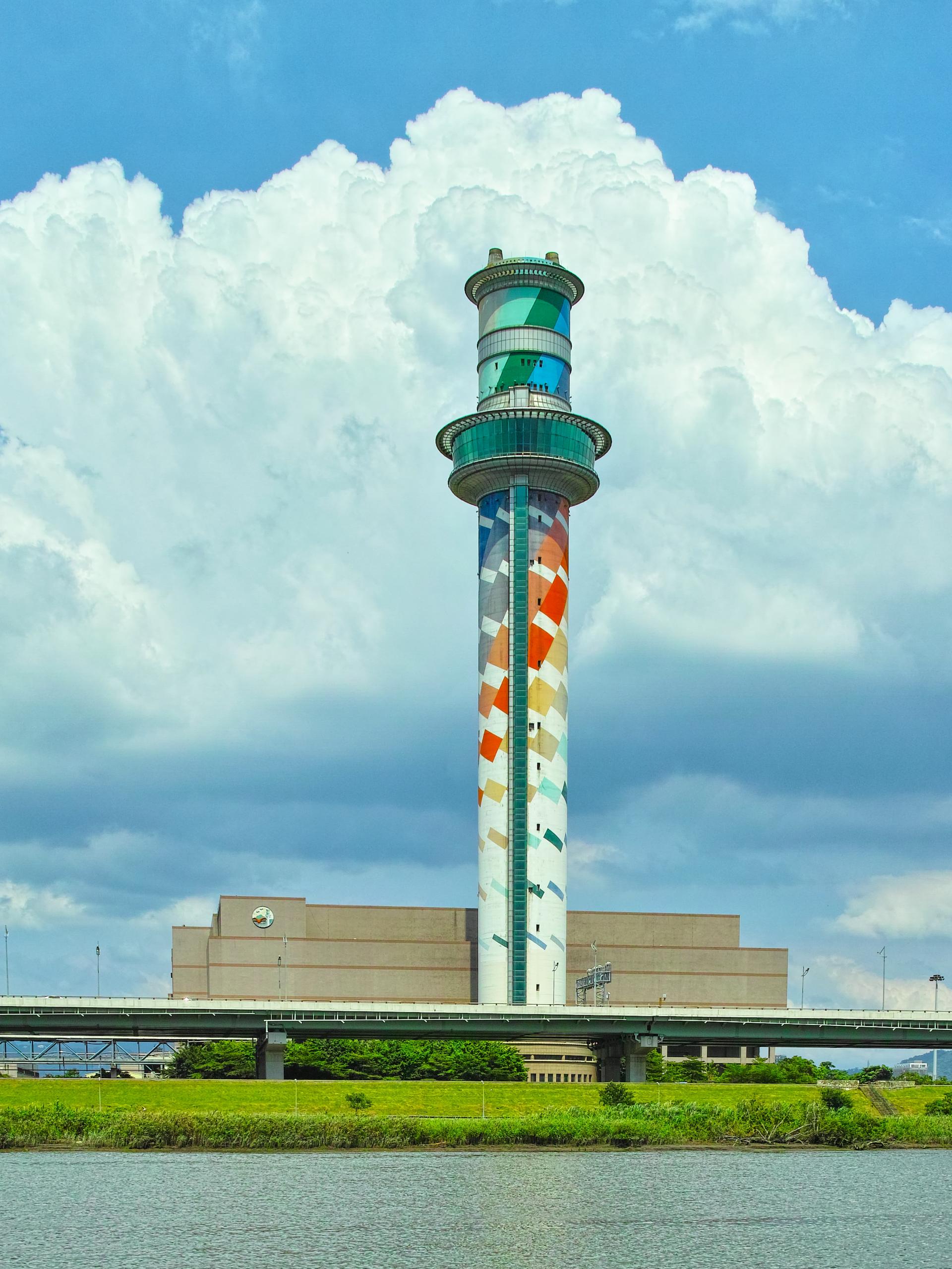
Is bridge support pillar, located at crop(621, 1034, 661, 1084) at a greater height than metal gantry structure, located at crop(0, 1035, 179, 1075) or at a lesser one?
greater

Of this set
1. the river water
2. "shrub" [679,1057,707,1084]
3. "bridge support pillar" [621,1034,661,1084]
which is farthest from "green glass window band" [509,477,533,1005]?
the river water

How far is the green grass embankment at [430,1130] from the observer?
9356 centimetres

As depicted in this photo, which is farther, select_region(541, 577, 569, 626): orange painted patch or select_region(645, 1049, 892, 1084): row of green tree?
select_region(541, 577, 569, 626): orange painted patch

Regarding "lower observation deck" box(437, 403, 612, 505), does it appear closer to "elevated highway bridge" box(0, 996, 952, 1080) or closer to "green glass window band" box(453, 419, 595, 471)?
"green glass window band" box(453, 419, 595, 471)

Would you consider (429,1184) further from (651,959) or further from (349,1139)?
(651,959)

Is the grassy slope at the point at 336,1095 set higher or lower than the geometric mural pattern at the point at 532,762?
lower

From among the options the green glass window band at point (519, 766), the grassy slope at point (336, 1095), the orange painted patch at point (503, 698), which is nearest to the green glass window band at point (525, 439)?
the green glass window band at point (519, 766)

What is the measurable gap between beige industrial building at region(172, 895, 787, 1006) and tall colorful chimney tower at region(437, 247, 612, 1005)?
20.3 m

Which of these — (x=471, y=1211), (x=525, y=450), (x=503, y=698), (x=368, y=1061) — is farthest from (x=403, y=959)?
(x=471, y=1211)

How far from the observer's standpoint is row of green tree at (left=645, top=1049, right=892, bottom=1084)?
152 meters

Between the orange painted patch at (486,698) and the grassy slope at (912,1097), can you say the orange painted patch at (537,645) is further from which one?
the grassy slope at (912,1097)

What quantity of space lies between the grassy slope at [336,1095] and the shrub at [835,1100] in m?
1.58

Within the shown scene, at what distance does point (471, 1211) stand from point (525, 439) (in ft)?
349

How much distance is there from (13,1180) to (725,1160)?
125 ft
